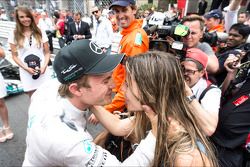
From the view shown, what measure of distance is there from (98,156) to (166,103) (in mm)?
A: 487

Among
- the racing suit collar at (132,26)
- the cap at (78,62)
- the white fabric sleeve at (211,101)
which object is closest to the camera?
the cap at (78,62)

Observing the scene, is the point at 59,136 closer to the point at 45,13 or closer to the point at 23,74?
the point at 23,74

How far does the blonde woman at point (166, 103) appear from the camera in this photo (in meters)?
1.30

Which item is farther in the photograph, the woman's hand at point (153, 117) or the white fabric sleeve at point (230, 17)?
the white fabric sleeve at point (230, 17)

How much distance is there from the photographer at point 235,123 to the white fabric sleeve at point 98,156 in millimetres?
852

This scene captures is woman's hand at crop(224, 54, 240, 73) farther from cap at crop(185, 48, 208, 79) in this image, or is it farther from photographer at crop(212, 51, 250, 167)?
cap at crop(185, 48, 208, 79)

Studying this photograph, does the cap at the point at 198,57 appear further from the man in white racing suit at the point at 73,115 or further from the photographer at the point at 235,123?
the man in white racing suit at the point at 73,115

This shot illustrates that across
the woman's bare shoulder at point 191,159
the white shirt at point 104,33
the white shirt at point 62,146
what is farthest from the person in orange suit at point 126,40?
the white shirt at point 104,33

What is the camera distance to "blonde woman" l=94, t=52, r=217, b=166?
4.27 ft

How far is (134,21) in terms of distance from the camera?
8.16ft

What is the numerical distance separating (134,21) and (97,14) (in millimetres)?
4405

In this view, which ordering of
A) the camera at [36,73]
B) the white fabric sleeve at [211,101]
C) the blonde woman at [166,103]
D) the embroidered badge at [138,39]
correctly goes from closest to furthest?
the blonde woman at [166,103] → the white fabric sleeve at [211,101] → the embroidered badge at [138,39] → the camera at [36,73]

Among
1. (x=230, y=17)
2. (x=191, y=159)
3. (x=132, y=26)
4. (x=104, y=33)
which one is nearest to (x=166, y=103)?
(x=191, y=159)

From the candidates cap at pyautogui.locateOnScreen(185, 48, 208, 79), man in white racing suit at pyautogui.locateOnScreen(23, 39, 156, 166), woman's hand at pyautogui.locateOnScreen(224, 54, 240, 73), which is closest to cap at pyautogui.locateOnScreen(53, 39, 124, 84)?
man in white racing suit at pyautogui.locateOnScreen(23, 39, 156, 166)
